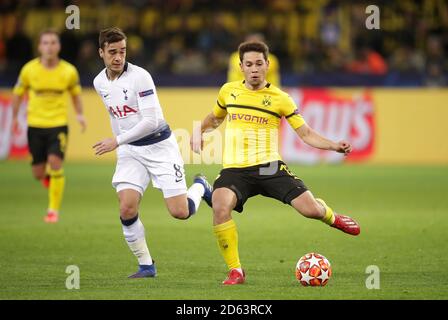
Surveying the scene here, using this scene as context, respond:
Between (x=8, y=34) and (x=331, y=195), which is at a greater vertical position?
(x=8, y=34)

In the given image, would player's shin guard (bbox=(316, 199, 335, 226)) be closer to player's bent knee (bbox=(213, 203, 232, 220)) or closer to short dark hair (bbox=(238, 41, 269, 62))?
player's bent knee (bbox=(213, 203, 232, 220))

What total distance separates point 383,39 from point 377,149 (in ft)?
10.4

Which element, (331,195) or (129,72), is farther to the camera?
(331,195)

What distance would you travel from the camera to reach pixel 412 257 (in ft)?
35.5

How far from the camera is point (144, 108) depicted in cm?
953

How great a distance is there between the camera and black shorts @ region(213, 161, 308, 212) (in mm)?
9328

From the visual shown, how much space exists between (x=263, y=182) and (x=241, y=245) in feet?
9.02

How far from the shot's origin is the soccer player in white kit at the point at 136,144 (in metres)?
9.50

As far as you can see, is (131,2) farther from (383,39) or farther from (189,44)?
(383,39)

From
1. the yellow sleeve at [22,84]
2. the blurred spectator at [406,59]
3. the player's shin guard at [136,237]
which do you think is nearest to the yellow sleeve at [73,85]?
the yellow sleeve at [22,84]

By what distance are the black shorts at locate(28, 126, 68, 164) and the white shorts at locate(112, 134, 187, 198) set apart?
467 cm
